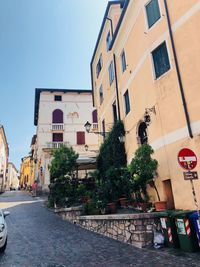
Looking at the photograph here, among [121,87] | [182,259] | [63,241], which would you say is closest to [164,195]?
[182,259]

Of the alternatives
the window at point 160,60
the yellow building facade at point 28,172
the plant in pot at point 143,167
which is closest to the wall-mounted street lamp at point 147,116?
the plant in pot at point 143,167

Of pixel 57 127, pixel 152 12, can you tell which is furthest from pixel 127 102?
pixel 57 127

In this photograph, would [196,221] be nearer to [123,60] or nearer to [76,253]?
[76,253]

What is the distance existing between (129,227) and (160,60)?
741 centimetres

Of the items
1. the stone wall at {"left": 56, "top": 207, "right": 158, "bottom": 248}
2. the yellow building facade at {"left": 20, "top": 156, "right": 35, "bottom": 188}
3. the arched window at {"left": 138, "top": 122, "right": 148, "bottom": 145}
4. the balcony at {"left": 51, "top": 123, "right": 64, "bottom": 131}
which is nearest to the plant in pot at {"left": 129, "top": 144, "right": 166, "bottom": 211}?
the arched window at {"left": 138, "top": 122, "right": 148, "bottom": 145}

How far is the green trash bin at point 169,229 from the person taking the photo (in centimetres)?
695

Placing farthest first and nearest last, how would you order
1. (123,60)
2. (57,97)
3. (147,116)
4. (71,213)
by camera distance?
(57,97)
(123,60)
(71,213)
(147,116)

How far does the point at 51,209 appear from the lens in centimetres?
1719

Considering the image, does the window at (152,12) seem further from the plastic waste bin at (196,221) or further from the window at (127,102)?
the plastic waste bin at (196,221)

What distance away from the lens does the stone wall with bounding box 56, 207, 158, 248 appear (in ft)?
24.6

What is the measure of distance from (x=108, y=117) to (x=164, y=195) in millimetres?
9671

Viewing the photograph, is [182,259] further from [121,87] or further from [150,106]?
[121,87]

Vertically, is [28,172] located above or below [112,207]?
above

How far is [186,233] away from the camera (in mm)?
6465
